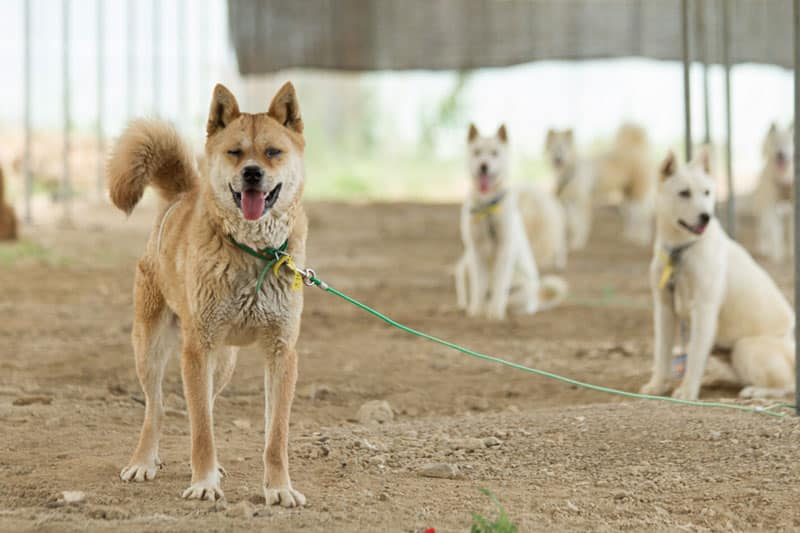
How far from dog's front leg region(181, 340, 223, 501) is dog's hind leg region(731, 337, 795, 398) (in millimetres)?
3363

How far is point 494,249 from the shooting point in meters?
9.42

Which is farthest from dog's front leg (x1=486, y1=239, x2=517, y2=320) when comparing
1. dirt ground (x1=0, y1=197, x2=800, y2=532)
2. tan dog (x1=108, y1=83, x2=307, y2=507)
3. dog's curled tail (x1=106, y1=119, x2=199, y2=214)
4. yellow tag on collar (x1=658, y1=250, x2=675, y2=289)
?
tan dog (x1=108, y1=83, x2=307, y2=507)

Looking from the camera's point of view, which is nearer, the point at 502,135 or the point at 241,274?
the point at 241,274

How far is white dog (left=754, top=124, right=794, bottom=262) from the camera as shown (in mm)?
13250

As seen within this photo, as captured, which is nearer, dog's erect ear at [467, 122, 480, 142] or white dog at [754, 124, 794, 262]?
dog's erect ear at [467, 122, 480, 142]

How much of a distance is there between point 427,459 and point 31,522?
5.38 ft

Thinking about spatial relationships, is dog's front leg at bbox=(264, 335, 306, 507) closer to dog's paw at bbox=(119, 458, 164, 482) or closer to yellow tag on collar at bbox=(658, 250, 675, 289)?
dog's paw at bbox=(119, 458, 164, 482)

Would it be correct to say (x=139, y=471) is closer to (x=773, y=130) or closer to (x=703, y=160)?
(x=703, y=160)

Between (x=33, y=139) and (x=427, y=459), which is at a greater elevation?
(x=33, y=139)

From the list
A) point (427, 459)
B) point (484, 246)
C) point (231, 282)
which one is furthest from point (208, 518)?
point (484, 246)

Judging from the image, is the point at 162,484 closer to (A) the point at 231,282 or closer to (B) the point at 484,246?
(A) the point at 231,282

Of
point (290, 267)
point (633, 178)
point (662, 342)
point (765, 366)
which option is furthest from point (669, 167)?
point (633, 178)

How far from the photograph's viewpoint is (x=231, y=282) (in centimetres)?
369

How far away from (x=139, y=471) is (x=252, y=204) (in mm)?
1140
